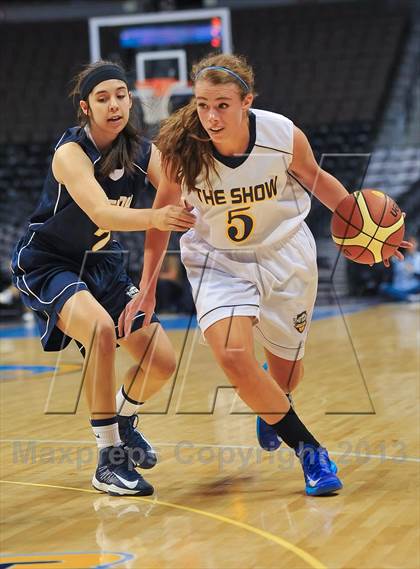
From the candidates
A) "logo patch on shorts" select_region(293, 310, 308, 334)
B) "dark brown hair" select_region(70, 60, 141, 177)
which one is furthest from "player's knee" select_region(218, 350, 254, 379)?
"dark brown hair" select_region(70, 60, 141, 177)

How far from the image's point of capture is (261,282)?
12.8 feet

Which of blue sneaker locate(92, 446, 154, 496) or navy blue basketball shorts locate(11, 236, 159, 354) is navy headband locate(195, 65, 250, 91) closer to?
navy blue basketball shorts locate(11, 236, 159, 354)

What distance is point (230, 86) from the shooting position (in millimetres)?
3648

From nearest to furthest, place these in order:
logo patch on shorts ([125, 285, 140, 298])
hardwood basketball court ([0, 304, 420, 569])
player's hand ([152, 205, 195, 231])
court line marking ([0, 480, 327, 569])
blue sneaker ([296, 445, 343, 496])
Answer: court line marking ([0, 480, 327, 569]) < hardwood basketball court ([0, 304, 420, 569]) < player's hand ([152, 205, 195, 231]) < blue sneaker ([296, 445, 343, 496]) < logo patch on shorts ([125, 285, 140, 298])

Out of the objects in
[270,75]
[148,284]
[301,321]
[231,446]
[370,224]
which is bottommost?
[270,75]

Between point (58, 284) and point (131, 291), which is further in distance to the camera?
point (131, 291)

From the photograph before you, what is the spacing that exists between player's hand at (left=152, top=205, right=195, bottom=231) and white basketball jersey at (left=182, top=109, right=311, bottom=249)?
1.56 feet

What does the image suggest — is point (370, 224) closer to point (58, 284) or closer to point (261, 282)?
point (261, 282)

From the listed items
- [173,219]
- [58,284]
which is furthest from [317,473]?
[58,284]

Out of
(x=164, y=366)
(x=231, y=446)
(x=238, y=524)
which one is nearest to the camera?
(x=238, y=524)

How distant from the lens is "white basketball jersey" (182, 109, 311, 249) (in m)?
3.80

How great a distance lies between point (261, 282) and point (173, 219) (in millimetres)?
706

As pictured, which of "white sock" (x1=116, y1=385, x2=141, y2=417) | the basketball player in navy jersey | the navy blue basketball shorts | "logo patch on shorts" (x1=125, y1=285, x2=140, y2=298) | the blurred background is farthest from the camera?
the blurred background

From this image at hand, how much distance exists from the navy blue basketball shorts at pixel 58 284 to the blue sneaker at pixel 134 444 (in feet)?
1.61
